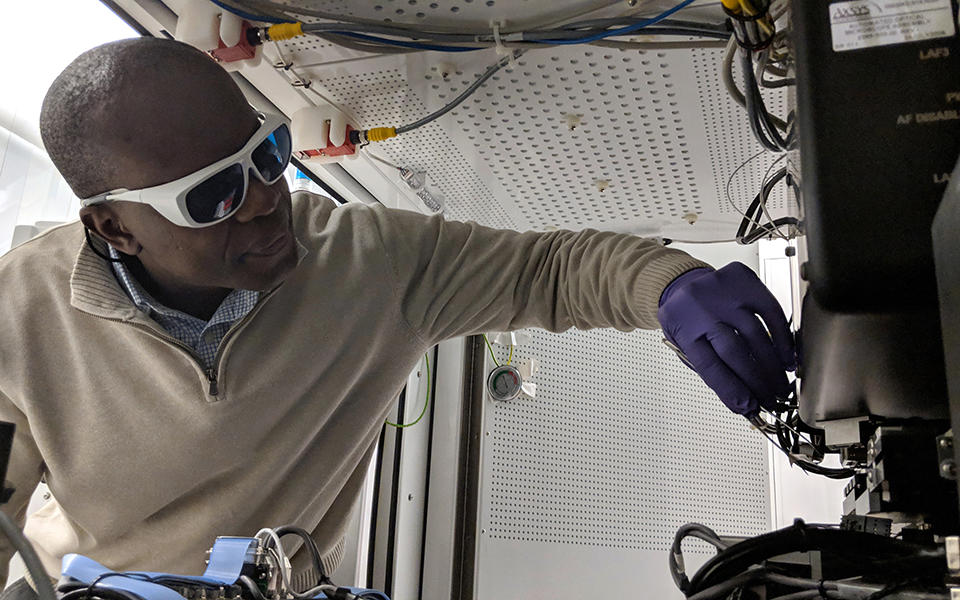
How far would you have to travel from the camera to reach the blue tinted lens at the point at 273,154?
3.85 feet

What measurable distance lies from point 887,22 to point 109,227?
3.69 ft

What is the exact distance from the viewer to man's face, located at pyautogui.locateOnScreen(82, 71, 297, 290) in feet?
3.65

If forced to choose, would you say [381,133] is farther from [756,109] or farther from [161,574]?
[161,574]

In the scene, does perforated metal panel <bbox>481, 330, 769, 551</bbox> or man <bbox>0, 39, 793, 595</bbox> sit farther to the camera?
perforated metal panel <bbox>481, 330, 769, 551</bbox>

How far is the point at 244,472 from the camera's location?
125cm

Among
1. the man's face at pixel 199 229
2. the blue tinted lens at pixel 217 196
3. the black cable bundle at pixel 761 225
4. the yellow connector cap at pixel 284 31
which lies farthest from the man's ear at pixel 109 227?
the black cable bundle at pixel 761 225

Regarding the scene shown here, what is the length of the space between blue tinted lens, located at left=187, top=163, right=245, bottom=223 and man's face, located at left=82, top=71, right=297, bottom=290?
2 centimetres

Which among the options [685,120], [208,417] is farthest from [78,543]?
[685,120]

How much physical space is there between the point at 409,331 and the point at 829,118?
94cm

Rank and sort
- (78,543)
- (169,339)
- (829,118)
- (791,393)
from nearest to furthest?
1. (829,118)
2. (791,393)
3. (169,339)
4. (78,543)

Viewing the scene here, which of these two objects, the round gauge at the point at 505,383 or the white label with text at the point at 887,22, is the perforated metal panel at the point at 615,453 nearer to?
the round gauge at the point at 505,383

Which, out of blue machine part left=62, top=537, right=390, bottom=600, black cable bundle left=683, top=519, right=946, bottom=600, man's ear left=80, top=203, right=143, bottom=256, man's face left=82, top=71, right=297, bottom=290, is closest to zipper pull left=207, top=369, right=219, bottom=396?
man's face left=82, top=71, right=297, bottom=290

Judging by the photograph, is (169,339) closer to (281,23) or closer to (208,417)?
(208,417)

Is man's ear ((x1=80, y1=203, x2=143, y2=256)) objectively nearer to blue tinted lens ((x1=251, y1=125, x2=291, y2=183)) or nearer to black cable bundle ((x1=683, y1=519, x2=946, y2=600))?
blue tinted lens ((x1=251, y1=125, x2=291, y2=183))
